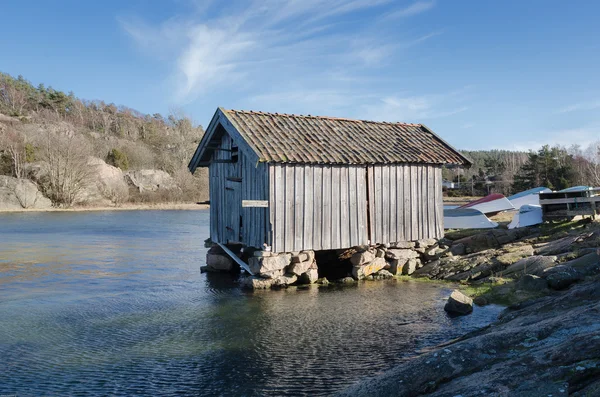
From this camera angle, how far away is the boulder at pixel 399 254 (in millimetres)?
15914

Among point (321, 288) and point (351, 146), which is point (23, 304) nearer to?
point (321, 288)

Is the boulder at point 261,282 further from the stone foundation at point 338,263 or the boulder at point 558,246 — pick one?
the boulder at point 558,246

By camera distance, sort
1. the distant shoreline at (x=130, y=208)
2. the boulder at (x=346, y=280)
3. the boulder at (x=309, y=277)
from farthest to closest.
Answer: the distant shoreline at (x=130, y=208) → the boulder at (x=346, y=280) → the boulder at (x=309, y=277)

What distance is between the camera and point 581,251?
12695 mm

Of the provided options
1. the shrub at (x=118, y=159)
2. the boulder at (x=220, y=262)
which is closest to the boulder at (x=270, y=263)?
the boulder at (x=220, y=262)

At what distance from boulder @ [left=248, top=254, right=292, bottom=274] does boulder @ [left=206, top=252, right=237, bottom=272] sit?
362 cm

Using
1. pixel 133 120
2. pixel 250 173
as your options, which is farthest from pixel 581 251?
pixel 133 120

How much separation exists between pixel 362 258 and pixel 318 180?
299cm

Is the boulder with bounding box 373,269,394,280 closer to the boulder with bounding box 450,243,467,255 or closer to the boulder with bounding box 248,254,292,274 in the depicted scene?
the boulder with bounding box 450,243,467,255

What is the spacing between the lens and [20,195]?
52.6m

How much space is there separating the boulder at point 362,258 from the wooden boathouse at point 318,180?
1.34 ft

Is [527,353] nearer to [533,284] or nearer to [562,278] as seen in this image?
[562,278]

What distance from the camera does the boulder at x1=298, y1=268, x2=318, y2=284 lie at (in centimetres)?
1455

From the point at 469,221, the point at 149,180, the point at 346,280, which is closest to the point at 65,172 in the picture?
the point at 149,180
